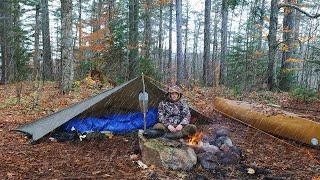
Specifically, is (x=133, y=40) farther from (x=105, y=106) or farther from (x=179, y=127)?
(x=179, y=127)

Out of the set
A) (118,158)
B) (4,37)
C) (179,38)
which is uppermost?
(4,37)

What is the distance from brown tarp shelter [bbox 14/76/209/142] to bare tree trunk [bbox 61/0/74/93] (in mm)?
4848

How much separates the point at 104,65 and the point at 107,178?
38.6 feet

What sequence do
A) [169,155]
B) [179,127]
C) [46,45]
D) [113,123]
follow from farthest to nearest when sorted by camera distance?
[46,45] < [113,123] < [179,127] < [169,155]

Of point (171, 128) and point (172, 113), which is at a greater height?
point (172, 113)

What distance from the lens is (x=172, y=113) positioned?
7156 mm

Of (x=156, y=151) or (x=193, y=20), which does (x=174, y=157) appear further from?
(x=193, y=20)

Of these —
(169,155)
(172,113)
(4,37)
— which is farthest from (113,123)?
(4,37)

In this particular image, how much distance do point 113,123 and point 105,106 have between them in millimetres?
408

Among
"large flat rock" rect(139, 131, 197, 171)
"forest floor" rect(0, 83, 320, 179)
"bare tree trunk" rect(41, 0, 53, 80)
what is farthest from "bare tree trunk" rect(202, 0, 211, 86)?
"large flat rock" rect(139, 131, 197, 171)

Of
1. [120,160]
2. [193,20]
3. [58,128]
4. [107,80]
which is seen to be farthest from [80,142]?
[193,20]

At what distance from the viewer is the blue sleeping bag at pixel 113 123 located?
23.7ft

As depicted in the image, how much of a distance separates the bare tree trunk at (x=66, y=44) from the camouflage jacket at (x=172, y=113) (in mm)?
5966

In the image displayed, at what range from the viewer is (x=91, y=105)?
7.22 meters
